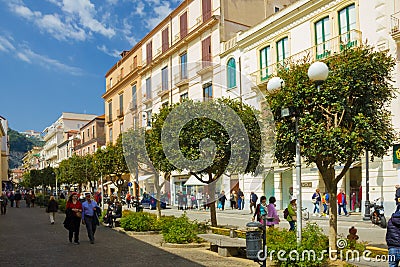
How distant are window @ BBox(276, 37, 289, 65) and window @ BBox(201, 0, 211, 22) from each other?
26.3 feet

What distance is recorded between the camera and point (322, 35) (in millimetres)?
24750

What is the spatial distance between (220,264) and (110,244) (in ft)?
16.2

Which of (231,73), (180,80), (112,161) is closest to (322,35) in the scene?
(231,73)

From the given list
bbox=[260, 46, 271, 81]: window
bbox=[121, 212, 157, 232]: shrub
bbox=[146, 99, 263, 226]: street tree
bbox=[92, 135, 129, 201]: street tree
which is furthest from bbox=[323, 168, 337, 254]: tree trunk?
bbox=[260, 46, 271, 81]: window

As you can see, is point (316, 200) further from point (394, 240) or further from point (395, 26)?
point (394, 240)

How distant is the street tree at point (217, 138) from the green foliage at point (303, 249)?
4.47 metres

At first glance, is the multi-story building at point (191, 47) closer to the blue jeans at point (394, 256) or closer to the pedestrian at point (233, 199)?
the pedestrian at point (233, 199)

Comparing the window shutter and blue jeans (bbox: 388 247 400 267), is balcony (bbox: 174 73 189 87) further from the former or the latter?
blue jeans (bbox: 388 247 400 267)

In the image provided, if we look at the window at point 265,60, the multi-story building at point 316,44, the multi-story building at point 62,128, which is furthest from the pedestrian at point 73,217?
the multi-story building at point 62,128

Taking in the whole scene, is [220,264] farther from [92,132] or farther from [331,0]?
[92,132]

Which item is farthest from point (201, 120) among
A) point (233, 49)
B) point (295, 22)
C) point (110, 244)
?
point (233, 49)

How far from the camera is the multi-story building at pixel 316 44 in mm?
20938

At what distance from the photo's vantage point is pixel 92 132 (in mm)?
72375

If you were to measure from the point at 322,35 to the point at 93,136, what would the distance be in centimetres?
5223
